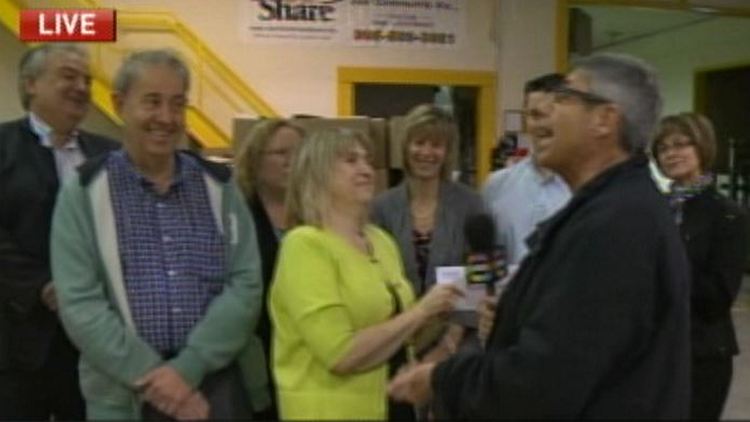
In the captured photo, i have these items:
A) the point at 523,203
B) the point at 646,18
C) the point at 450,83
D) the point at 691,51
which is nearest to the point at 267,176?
the point at 523,203

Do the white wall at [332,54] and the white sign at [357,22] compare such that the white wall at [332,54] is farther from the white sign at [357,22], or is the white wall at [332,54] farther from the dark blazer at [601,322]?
the dark blazer at [601,322]

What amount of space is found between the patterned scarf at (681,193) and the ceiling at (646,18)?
5.67 meters

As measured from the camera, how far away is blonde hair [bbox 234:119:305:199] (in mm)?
2584

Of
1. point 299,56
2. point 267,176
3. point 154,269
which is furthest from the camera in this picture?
point 299,56

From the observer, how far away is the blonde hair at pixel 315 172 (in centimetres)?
193

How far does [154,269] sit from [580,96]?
96 cm

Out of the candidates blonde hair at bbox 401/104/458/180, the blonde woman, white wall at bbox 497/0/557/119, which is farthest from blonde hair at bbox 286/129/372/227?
white wall at bbox 497/0/557/119

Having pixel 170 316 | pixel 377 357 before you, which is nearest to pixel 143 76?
pixel 170 316

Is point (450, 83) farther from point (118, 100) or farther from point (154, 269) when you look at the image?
point (154, 269)

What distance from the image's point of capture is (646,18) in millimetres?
10984

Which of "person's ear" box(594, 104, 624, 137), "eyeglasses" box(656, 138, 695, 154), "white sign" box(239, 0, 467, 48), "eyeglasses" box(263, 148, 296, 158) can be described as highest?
"white sign" box(239, 0, 467, 48)

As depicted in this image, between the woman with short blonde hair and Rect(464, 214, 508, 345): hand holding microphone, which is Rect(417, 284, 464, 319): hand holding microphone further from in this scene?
the woman with short blonde hair

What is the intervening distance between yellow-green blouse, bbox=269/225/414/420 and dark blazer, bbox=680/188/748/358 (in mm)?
A: 1182

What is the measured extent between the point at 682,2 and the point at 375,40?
9.90 feet
